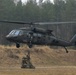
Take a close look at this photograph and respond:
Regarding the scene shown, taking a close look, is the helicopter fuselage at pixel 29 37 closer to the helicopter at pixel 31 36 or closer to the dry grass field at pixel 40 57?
the helicopter at pixel 31 36

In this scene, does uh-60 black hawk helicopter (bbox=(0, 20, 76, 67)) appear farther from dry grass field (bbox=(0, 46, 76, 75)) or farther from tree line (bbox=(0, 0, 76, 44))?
tree line (bbox=(0, 0, 76, 44))

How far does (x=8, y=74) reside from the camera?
147ft

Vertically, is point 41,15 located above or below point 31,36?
below

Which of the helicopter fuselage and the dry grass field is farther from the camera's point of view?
the dry grass field

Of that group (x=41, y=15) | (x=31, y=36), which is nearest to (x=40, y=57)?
(x=31, y=36)

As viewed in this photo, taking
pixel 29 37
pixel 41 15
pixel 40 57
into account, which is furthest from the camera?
pixel 41 15

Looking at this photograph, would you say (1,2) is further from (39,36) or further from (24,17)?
(39,36)

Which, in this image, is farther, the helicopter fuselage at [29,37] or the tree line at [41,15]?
the tree line at [41,15]

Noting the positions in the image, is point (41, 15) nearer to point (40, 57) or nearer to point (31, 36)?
point (40, 57)

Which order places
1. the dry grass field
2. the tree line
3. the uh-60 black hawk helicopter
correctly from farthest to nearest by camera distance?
the tree line < the dry grass field < the uh-60 black hawk helicopter

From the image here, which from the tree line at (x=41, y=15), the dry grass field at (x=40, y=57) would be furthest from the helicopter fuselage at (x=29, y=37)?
the tree line at (x=41, y=15)

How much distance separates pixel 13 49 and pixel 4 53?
8.08ft

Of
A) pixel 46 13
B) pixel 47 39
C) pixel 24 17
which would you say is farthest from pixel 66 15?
pixel 47 39

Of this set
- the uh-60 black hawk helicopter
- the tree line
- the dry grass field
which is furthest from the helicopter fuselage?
the tree line
